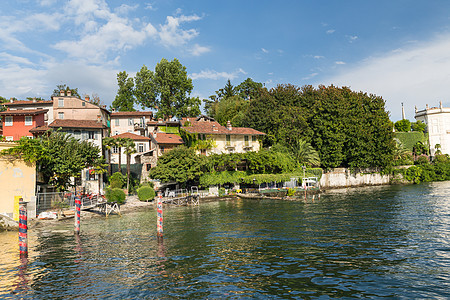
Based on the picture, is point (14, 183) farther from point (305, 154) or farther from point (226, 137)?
point (305, 154)

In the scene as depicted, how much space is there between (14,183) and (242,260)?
23.4 m

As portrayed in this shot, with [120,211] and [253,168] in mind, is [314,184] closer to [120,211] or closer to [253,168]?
[253,168]

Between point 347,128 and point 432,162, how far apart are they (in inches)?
1293

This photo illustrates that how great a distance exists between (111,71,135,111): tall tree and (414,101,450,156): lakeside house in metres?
88.1

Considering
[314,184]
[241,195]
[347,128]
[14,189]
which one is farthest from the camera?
[347,128]

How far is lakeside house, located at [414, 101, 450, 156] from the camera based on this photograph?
8869 centimetres

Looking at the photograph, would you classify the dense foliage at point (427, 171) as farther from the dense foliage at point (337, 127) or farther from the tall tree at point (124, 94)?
the tall tree at point (124, 94)

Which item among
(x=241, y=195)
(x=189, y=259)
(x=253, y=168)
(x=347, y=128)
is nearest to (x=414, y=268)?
(x=189, y=259)

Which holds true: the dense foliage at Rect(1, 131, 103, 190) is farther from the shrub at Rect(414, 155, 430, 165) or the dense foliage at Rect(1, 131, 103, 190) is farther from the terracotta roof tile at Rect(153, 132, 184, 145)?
the shrub at Rect(414, 155, 430, 165)

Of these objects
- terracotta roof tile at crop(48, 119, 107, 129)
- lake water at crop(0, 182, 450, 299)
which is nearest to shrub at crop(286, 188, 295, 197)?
lake water at crop(0, 182, 450, 299)

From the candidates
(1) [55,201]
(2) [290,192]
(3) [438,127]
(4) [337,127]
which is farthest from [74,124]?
(3) [438,127]

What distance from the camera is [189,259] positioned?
17.2 m

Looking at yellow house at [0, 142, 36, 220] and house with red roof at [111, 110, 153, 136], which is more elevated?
house with red roof at [111, 110, 153, 136]

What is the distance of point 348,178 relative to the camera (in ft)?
225
